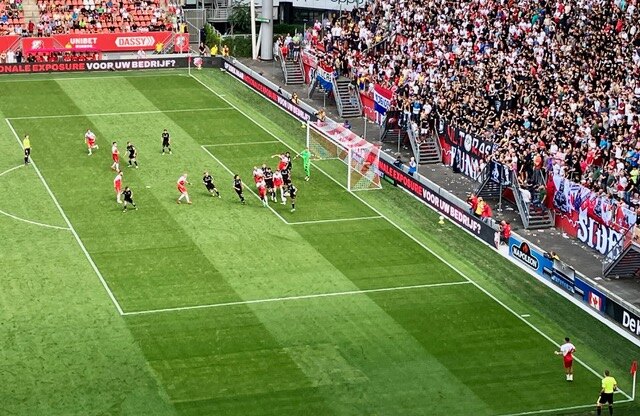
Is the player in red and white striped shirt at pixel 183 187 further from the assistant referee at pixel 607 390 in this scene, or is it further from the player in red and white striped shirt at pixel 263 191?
the assistant referee at pixel 607 390

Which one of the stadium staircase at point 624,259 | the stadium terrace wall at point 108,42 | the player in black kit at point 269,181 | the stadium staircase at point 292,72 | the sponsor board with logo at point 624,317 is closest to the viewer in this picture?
the sponsor board with logo at point 624,317

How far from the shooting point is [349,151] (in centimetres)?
6053

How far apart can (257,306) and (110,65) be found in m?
41.0

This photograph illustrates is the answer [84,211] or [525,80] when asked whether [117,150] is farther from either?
[525,80]

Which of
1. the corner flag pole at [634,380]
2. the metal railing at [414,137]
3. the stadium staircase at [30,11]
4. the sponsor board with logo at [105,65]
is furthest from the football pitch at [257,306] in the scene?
the stadium staircase at [30,11]

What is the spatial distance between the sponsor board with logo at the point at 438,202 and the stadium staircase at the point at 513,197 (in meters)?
2.43

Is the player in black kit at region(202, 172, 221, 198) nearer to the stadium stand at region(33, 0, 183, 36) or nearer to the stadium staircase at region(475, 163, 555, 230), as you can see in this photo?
the stadium staircase at region(475, 163, 555, 230)

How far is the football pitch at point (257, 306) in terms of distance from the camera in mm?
39062

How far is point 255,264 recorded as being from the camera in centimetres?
4994

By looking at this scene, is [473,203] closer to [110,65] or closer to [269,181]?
[269,181]

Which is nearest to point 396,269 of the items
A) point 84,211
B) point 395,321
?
point 395,321

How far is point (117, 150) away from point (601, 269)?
25.1 m

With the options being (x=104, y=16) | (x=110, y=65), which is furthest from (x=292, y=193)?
(x=104, y=16)

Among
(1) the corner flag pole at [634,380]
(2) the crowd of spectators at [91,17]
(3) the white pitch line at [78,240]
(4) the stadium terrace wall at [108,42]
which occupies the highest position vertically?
(2) the crowd of spectators at [91,17]
